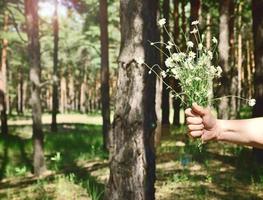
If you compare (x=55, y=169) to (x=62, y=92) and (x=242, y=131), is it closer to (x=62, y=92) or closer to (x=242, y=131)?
(x=242, y=131)

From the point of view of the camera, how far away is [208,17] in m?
30.4

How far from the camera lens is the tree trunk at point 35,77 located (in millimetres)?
12430

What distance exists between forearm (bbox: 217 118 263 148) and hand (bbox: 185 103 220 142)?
0.10 m

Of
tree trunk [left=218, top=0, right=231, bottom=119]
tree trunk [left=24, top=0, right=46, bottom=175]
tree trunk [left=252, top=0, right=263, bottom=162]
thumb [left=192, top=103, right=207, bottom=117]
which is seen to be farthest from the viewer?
tree trunk [left=218, top=0, right=231, bottom=119]

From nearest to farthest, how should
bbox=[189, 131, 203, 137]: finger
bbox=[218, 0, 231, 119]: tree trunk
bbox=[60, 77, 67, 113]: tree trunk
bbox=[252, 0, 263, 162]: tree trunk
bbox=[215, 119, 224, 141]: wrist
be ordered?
1. bbox=[189, 131, 203, 137]: finger
2. bbox=[215, 119, 224, 141]: wrist
3. bbox=[252, 0, 263, 162]: tree trunk
4. bbox=[218, 0, 231, 119]: tree trunk
5. bbox=[60, 77, 67, 113]: tree trunk

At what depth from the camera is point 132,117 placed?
234 inches

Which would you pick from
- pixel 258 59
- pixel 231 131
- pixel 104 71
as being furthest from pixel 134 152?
pixel 104 71

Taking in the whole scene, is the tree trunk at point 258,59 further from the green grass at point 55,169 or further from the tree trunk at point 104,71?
the tree trunk at point 104,71

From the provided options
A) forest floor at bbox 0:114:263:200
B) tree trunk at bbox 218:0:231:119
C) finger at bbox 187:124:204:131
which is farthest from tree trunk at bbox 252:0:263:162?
finger at bbox 187:124:204:131

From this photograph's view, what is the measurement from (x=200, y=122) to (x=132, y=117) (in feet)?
10.8

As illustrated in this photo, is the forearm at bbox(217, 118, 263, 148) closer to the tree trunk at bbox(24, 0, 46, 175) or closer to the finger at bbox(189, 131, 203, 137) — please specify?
the finger at bbox(189, 131, 203, 137)

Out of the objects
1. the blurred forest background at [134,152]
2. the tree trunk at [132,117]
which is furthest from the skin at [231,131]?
the tree trunk at [132,117]

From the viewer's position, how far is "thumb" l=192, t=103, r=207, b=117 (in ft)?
8.49

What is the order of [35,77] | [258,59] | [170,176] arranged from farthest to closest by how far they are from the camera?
[35,77], [258,59], [170,176]
